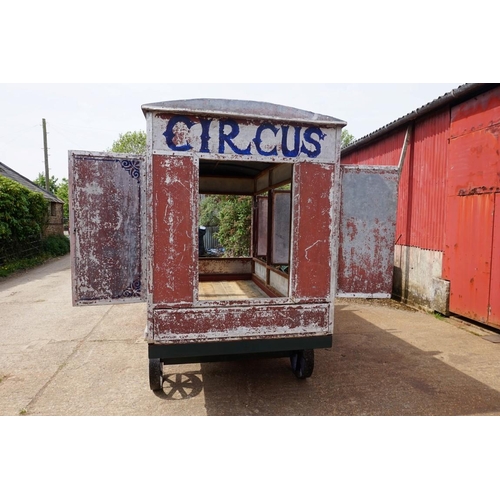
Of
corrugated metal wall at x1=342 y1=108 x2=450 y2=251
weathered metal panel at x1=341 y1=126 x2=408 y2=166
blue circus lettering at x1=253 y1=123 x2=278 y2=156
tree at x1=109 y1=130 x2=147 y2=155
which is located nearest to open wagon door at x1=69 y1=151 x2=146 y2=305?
blue circus lettering at x1=253 y1=123 x2=278 y2=156

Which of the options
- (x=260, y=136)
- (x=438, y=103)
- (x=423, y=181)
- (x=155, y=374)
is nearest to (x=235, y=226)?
(x=423, y=181)

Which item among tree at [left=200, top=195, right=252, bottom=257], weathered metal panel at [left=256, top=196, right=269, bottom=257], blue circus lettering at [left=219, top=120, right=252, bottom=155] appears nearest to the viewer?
blue circus lettering at [left=219, top=120, right=252, bottom=155]

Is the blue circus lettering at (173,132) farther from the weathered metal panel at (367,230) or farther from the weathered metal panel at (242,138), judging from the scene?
the weathered metal panel at (367,230)

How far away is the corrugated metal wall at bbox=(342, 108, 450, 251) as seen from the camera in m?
8.22

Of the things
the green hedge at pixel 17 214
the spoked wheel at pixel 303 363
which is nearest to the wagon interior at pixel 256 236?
the spoked wheel at pixel 303 363

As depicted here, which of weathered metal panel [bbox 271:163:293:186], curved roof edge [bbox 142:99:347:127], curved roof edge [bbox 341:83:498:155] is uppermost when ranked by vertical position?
curved roof edge [bbox 341:83:498:155]

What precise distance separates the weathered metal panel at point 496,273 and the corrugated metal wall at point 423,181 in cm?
139

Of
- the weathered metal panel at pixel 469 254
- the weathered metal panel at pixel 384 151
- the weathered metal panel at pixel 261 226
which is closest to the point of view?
the weathered metal panel at pixel 469 254

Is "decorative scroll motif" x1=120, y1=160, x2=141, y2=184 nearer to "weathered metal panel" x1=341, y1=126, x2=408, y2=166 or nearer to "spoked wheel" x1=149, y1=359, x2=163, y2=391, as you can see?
"spoked wheel" x1=149, y1=359, x2=163, y2=391

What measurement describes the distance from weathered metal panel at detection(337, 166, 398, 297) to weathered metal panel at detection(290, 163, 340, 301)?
0.90 feet

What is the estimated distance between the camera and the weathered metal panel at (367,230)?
4.09 metres

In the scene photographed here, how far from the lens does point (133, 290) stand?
3.88m

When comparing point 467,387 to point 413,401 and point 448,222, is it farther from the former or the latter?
point 448,222
